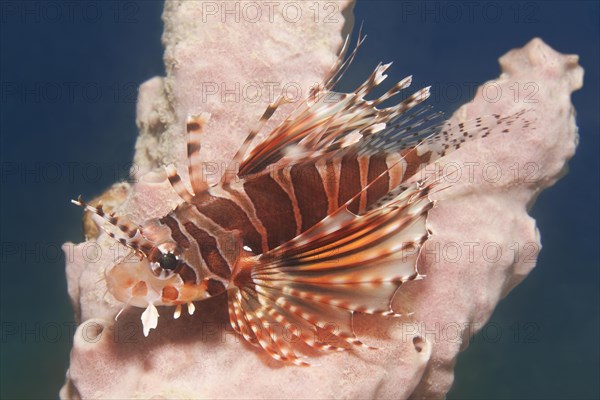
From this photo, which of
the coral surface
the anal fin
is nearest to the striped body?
the anal fin

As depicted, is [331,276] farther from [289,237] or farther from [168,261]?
[168,261]

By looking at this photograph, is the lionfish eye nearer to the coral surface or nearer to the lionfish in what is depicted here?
the lionfish

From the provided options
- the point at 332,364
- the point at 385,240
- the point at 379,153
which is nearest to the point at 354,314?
the point at 332,364

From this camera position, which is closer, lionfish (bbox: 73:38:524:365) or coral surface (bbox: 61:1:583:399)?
lionfish (bbox: 73:38:524:365)

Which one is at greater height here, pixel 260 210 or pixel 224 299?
pixel 260 210

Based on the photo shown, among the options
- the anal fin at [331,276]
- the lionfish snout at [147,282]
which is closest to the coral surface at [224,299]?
the anal fin at [331,276]

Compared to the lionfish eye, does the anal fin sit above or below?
below

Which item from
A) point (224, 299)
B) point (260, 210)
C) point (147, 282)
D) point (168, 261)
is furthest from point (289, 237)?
point (147, 282)

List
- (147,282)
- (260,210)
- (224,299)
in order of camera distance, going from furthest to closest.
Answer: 1. (224,299)
2. (260,210)
3. (147,282)
